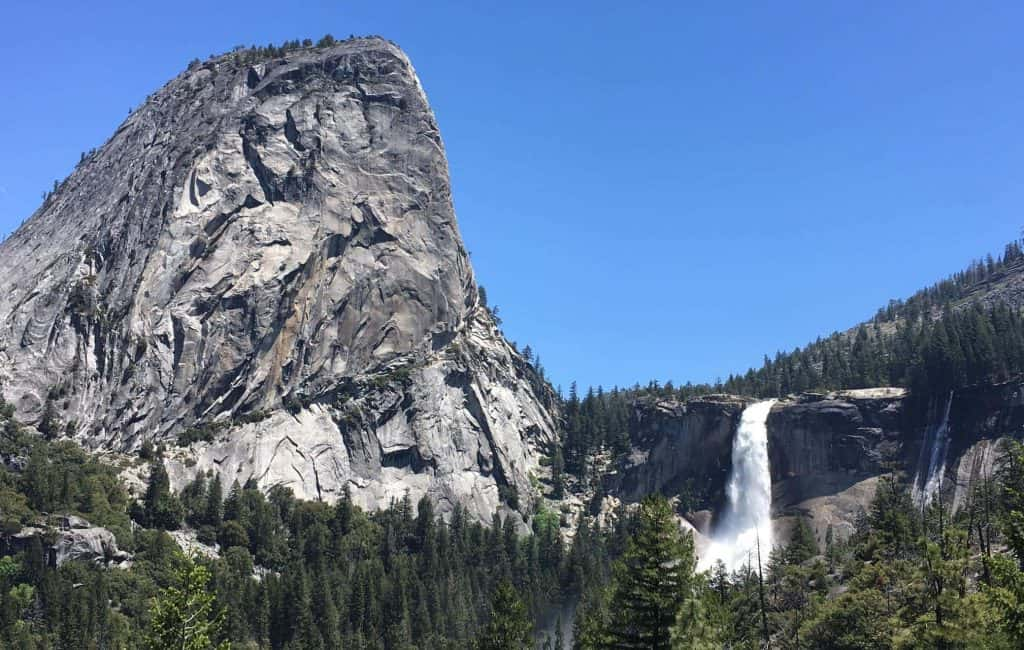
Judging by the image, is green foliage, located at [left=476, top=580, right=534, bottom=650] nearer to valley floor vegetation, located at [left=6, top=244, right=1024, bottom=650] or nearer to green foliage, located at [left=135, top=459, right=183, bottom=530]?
valley floor vegetation, located at [left=6, top=244, right=1024, bottom=650]

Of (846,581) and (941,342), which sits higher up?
(941,342)

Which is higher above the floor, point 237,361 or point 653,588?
point 237,361

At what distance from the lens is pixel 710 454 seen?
199750mm

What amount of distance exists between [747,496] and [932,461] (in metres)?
35.0

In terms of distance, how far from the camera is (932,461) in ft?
549

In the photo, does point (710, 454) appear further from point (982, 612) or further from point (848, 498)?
point (982, 612)

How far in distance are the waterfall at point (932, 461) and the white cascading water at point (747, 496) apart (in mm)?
27468

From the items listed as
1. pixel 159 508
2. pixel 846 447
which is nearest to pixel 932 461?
pixel 846 447

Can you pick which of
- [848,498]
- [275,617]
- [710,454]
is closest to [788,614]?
[275,617]

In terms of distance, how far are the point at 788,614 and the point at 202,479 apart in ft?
327

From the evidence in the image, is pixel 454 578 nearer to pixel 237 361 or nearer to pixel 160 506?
pixel 160 506

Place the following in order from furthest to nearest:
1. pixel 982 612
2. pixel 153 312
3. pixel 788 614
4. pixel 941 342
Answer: pixel 153 312 < pixel 941 342 < pixel 788 614 < pixel 982 612

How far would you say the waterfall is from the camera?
163 meters

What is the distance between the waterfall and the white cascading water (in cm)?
2747
